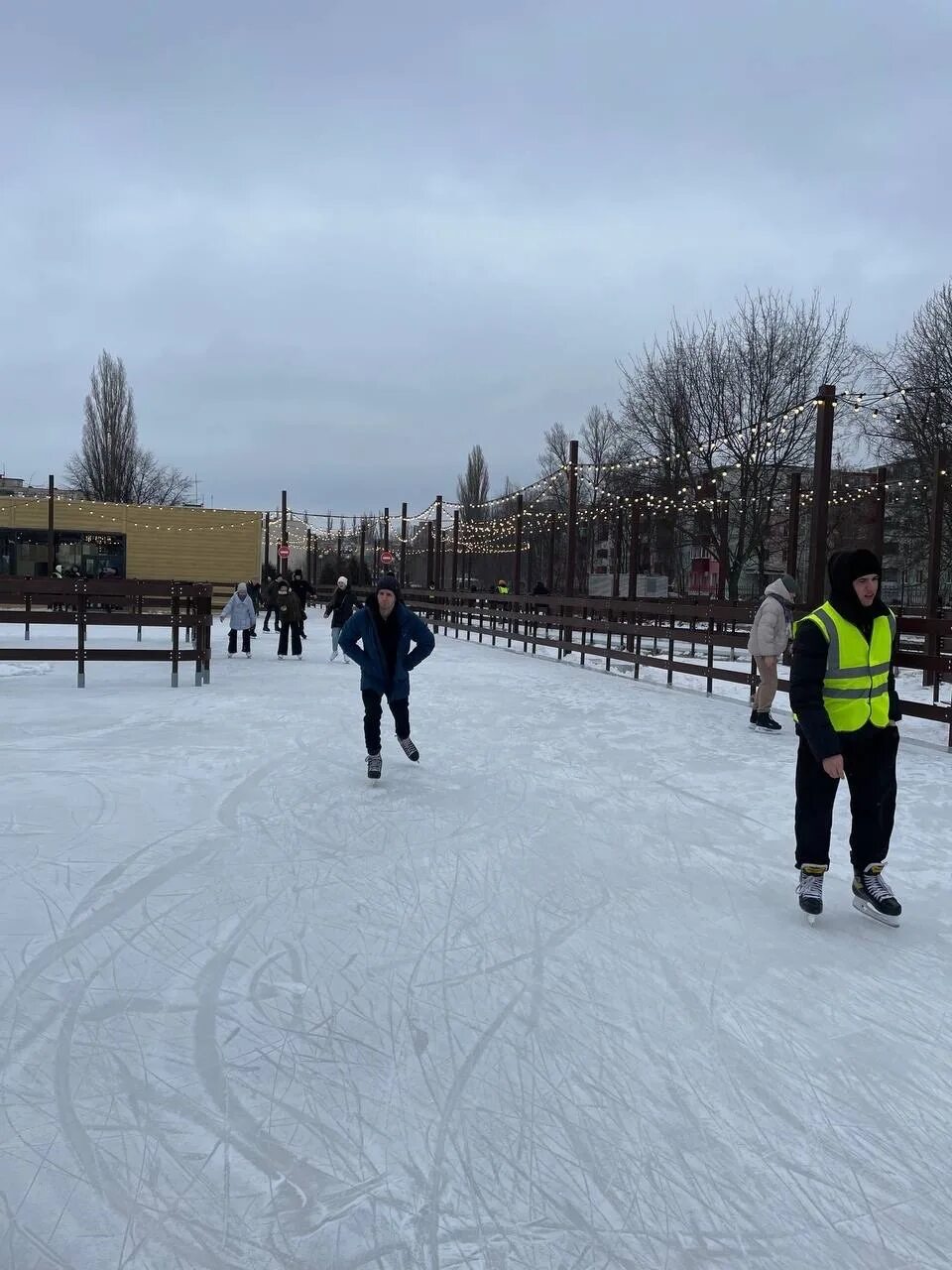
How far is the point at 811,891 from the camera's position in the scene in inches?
142

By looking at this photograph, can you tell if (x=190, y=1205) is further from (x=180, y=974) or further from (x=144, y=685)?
(x=144, y=685)

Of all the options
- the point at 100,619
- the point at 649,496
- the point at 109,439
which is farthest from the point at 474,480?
the point at 100,619

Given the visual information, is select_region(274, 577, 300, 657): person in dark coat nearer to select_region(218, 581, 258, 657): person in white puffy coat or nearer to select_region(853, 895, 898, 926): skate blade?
select_region(218, 581, 258, 657): person in white puffy coat

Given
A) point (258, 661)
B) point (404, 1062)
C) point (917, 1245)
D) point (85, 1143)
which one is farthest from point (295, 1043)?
point (258, 661)

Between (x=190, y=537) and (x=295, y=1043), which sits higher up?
(x=190, y=537)

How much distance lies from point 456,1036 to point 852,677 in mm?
1948

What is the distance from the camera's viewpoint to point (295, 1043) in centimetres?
252

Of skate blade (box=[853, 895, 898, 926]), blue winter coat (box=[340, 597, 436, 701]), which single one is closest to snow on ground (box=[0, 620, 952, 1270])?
skate blade (box=[853, 895, 898, 926])

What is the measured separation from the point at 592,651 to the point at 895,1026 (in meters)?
12.5

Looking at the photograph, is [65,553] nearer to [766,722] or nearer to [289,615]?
[289,615]

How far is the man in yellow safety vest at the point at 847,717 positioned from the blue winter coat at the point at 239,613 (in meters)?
11.5

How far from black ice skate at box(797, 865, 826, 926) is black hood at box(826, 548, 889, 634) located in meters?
0.92

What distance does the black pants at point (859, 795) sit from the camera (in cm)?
355

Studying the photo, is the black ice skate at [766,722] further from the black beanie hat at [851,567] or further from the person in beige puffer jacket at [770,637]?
the black beanie hat at [851,567]
